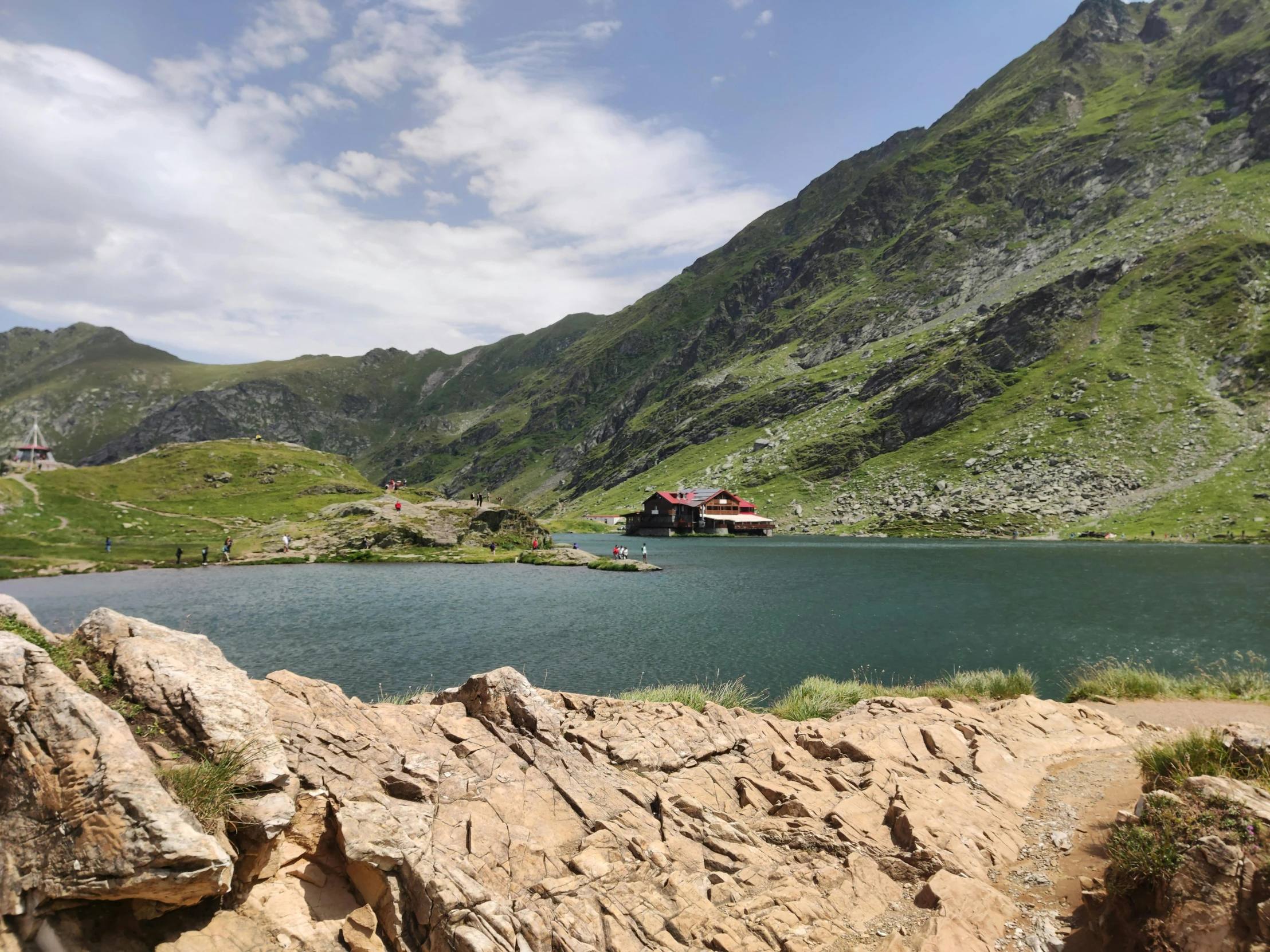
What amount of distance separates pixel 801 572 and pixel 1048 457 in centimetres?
9055

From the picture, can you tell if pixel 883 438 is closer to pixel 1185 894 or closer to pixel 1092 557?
pixel 1092 557

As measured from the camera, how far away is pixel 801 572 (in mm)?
73938

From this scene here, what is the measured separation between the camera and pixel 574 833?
11680 mm

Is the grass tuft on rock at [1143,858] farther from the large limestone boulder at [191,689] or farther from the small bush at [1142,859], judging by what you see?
the large limestone boulder at [191,689]

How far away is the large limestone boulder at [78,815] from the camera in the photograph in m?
6.54

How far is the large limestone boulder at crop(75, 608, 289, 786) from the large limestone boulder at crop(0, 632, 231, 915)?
1.52 m

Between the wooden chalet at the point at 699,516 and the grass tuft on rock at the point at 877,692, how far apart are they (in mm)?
122465

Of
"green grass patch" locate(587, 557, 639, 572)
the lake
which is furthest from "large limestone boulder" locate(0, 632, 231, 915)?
"green grass patch" locate(587, 557, 639, 572)

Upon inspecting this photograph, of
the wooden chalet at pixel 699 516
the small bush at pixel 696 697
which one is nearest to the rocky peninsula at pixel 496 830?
the small bush at pixel 696 697

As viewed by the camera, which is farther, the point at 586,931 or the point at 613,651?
the point at 613,651

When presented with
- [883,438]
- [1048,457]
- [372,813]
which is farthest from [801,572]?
[883,438]

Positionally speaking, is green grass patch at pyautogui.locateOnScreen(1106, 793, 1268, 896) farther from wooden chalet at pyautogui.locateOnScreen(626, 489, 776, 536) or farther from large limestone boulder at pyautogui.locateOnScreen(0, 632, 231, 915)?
wooden chalet at pyautogui.locateOnScreen(626, 489, 776, 536)

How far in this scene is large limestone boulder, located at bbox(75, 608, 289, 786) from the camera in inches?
357

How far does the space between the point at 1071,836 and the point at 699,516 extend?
5684 inches
